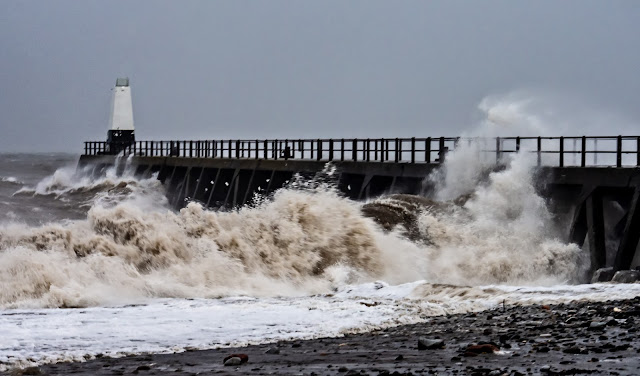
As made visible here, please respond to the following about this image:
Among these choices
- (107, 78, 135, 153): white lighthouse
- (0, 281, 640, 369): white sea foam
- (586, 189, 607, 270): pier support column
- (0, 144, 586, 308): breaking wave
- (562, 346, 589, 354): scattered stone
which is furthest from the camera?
(107, 78, 135, 153): white lighthouse

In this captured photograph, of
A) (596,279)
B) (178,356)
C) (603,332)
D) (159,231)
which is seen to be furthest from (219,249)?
(603,332)

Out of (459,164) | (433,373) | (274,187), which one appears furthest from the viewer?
(274,187)

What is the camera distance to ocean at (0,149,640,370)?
1213cm

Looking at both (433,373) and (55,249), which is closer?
(433,373)

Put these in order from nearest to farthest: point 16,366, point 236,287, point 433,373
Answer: point 433,373 → point 16,366 → point 236,287

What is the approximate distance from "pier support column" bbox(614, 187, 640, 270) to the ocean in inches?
42.8

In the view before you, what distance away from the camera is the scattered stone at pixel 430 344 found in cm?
1022

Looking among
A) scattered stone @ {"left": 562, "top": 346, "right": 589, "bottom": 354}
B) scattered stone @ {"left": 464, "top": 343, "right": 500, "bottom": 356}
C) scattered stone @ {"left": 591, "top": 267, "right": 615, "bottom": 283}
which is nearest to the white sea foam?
scattered stone @ {"left": 464, "top": 343, "right": 500, "bottom": 356}

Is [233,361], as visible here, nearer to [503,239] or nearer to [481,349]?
[481,349]

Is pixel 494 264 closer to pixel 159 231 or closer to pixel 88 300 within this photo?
pixel 159 231

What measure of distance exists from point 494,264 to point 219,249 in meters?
5.29

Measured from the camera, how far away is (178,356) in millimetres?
10492

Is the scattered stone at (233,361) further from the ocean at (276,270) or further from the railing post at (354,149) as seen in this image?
the railing post at (354,149)

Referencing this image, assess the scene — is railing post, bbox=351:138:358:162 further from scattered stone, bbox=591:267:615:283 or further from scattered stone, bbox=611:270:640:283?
scattered stone, bbox=611:270:640:283
